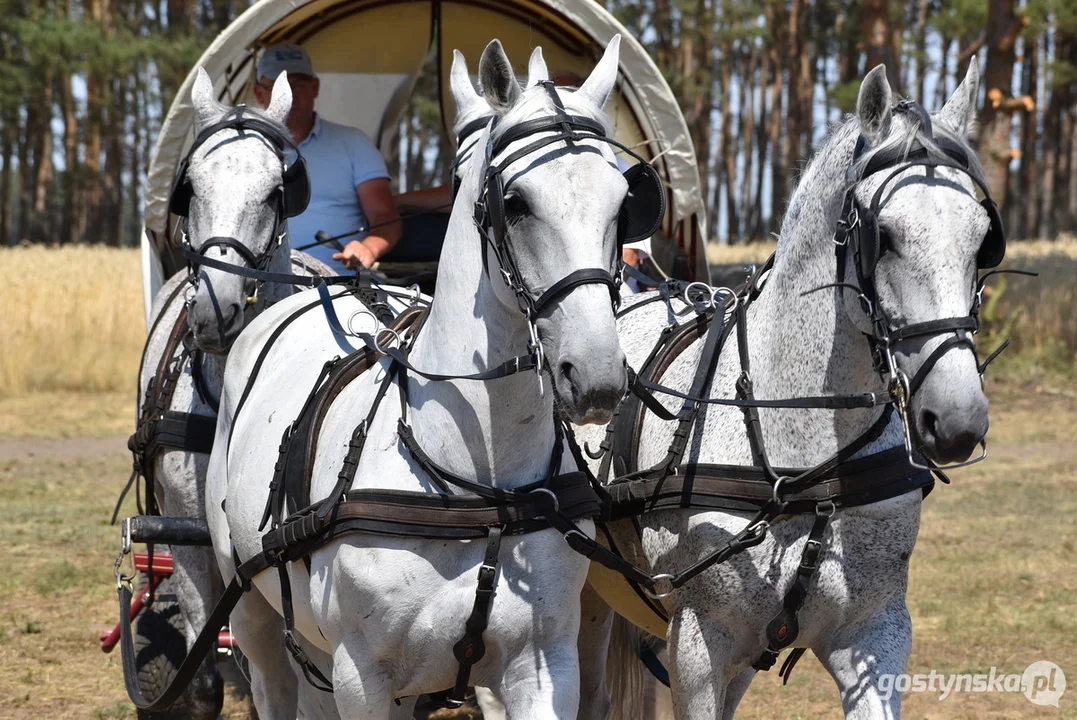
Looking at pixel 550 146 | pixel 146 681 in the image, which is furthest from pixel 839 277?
pixel 146 681

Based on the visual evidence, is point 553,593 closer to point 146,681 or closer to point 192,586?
point 192,586

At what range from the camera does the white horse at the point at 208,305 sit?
373cm

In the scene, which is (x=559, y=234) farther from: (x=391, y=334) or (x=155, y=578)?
(x=155, y=578)

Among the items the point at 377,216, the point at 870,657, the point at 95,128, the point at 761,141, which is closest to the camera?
the point at 870,657

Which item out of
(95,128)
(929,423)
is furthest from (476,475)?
(95,128)

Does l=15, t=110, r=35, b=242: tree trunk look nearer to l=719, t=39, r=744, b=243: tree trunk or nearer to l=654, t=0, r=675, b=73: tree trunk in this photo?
l=654, t=0, r=675, b=73: tree trunk

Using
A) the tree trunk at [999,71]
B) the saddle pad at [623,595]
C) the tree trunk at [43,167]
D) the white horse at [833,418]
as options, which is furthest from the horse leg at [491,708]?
the tree trunk at [43,167]

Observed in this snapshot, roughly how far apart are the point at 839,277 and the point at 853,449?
1.49 feet

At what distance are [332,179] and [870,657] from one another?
Answer: 3.49 m

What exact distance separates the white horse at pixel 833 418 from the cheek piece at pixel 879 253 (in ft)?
0.05

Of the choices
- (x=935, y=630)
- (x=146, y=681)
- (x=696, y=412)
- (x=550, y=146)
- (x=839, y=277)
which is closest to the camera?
(x=550, y=146)

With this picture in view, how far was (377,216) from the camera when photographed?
550 centimetres

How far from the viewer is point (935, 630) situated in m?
6.26

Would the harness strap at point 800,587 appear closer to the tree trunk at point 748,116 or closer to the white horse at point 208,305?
the white horse at point 208,305
